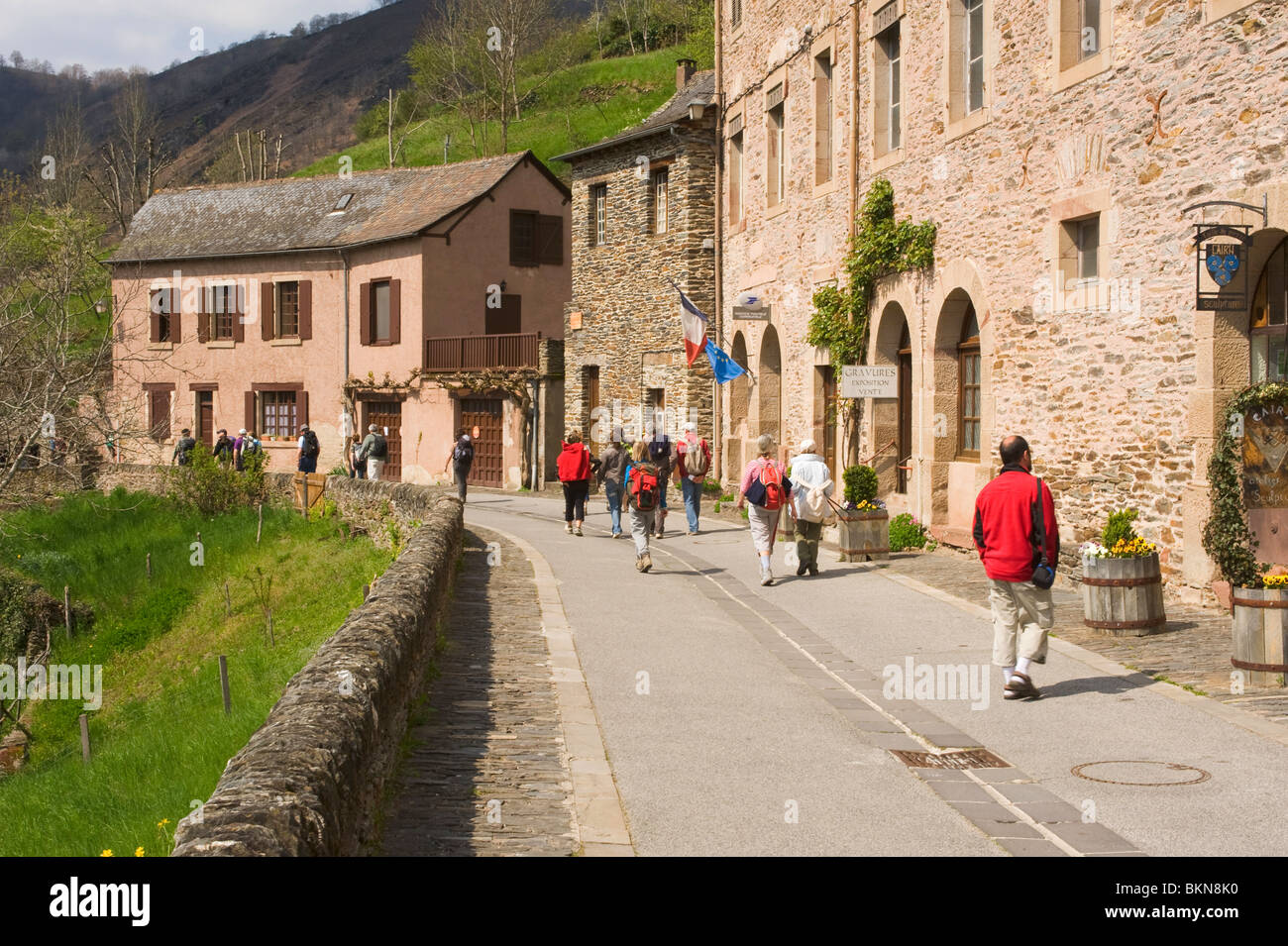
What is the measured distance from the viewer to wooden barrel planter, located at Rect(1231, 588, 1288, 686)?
8688 millimetres

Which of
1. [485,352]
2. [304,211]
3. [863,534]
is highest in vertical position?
[304,211]

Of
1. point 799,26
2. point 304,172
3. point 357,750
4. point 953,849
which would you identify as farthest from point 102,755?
point 304,172

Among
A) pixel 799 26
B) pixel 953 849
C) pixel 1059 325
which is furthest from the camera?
pixel 799 26

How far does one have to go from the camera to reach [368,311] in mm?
38688

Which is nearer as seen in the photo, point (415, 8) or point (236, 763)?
point (236, 763)

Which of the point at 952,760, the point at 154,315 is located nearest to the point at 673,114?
the point at 154,315

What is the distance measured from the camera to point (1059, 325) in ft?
47.1

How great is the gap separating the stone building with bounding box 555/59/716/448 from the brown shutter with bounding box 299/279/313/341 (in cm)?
1057

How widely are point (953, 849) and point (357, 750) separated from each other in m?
2.55

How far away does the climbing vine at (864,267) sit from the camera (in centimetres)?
1808

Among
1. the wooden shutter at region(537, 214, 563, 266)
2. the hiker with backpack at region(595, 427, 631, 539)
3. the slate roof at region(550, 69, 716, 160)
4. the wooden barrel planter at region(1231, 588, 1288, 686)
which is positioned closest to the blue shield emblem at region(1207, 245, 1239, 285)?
the wooden barrel planter at region(1231, 588, 1288, 686)

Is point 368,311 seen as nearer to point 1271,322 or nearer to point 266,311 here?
point 266,311

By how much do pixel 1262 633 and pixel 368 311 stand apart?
32.7m

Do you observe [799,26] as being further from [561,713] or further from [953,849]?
[953,849]
